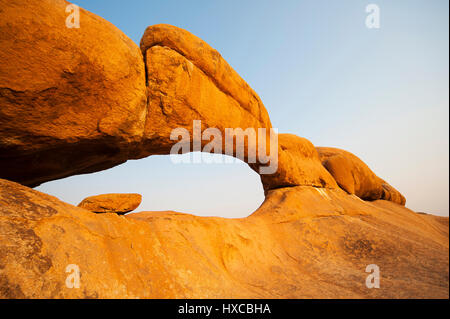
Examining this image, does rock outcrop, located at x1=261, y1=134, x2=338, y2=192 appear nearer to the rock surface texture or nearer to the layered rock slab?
the rock surface texture

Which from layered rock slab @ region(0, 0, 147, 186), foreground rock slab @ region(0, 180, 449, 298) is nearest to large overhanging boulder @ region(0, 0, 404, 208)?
layered rock slab @ region(0, 0, 147, 186)

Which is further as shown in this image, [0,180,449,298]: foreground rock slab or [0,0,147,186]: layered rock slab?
[0,0,147,186]: layered rock slab

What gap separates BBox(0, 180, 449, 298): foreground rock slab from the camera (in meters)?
3.11

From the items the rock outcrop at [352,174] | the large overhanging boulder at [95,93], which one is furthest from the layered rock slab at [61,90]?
the rock outcrop at [352,174]

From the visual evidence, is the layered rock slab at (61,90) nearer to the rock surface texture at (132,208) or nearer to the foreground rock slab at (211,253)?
the rock surface texture at (132,208)

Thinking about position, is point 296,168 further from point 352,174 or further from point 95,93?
point 95,93

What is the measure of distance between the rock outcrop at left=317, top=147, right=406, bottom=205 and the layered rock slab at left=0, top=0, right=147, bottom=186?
8617 millimetres

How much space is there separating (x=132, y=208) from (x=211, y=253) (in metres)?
1.94

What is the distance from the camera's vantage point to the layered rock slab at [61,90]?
11.5ft

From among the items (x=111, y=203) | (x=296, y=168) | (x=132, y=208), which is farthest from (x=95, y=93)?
(x=296, y=168)

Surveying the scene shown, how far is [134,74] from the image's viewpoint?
478 centimetres
